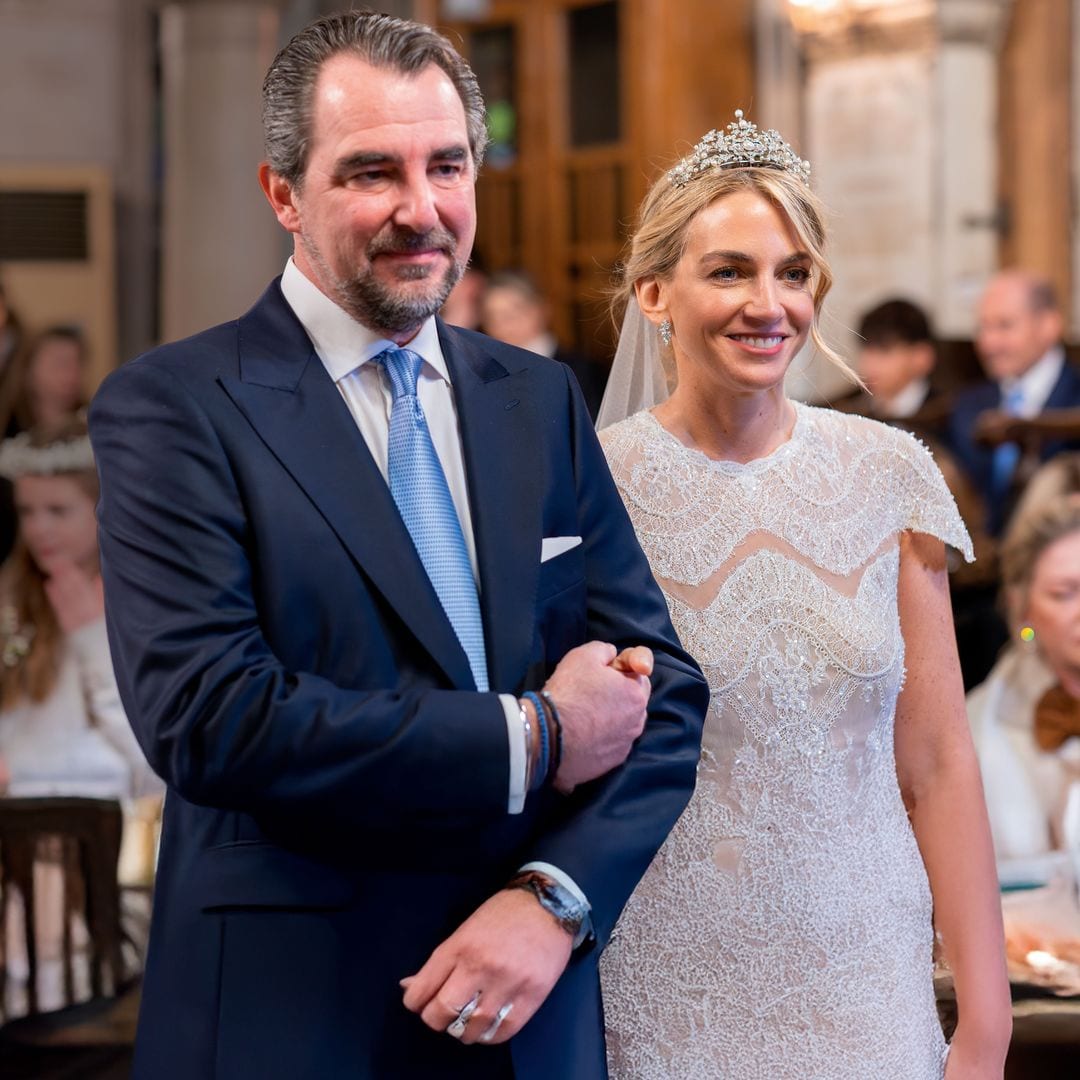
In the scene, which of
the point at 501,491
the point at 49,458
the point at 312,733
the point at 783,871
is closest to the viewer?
the point at 312,733

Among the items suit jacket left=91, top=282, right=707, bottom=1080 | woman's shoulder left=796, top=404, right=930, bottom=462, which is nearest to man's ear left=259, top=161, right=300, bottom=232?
suit jacket left=91, top=282, right=707, bottom=1080

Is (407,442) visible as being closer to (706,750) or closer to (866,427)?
(706,750)

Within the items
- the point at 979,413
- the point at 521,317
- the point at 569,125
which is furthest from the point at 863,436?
the point at 569,125

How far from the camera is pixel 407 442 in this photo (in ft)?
5.73

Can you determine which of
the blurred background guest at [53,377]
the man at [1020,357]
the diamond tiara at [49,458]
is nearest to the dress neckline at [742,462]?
the diamond tiara at [49,458]

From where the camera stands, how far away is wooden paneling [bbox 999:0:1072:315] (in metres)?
8.27

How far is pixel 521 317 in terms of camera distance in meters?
6.64

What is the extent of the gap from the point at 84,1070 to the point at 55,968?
20 centimetres

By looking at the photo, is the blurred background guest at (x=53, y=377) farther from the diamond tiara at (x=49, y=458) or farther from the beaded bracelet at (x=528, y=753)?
the beaded bracelet at (x=528, y=753)

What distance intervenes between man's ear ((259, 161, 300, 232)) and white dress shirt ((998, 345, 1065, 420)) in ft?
15.7

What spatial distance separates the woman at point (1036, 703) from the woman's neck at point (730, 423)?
1288mm

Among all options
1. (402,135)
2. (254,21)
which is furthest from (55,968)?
(254,21)

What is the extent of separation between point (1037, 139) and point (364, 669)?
24.7ft

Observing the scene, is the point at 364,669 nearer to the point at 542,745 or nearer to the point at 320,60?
the point at 542,745
